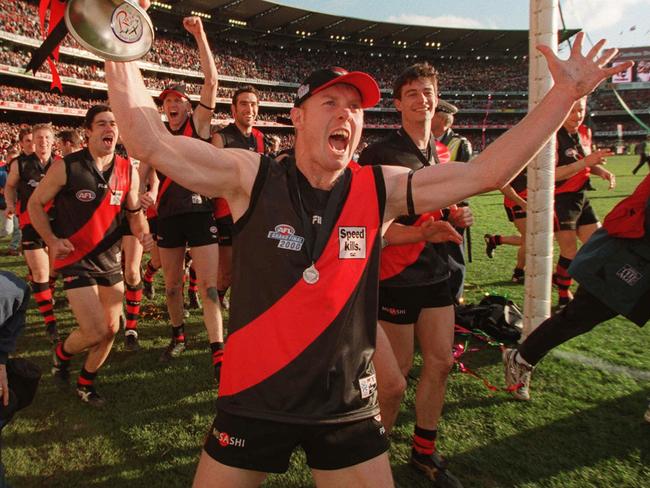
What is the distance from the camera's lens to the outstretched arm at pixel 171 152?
1.77 metres

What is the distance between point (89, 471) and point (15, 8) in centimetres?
4031

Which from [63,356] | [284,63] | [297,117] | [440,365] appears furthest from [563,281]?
[284,63]

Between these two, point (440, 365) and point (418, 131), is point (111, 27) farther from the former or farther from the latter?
point (440, 365)

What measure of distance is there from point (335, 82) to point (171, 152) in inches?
29.7

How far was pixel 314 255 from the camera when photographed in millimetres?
1872

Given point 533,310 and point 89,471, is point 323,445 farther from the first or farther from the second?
point 533,310

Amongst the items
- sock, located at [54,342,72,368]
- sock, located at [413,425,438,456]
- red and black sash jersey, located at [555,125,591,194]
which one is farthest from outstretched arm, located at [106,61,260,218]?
red and black sash jersey, located at [555,125,591,194]

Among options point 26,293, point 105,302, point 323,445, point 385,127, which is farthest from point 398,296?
point 385,127

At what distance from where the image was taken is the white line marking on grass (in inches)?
167

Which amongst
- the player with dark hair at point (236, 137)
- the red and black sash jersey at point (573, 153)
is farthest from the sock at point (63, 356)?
the red and black sash jersey at point (573, 153)

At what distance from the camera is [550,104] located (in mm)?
1888

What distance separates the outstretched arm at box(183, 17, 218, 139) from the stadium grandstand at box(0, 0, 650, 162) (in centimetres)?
3044

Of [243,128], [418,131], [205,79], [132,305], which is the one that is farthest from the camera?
[243,128]

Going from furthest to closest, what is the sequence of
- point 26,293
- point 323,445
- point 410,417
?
point 410,417 < point 26,293 < point 323,445
